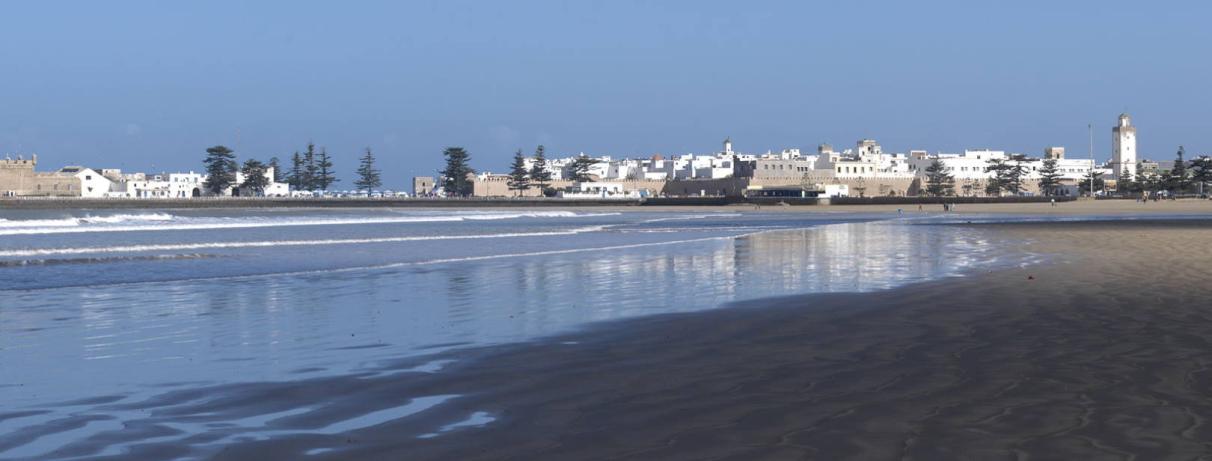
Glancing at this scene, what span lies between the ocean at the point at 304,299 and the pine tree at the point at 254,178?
350 ft

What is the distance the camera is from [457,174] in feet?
484

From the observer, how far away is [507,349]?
10148 mm

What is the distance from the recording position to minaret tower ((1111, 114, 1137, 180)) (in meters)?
167

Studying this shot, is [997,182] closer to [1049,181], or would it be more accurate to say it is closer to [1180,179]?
[1049,181]

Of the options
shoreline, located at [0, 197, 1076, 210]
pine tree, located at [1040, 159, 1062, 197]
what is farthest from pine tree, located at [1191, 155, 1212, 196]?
shoreline, located at [0, 197, 1076, 210]

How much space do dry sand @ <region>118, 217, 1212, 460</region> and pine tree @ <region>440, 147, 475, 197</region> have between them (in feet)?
444

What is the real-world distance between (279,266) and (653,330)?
503 inches

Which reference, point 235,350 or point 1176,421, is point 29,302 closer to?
point 235,350

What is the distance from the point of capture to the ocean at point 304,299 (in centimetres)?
811

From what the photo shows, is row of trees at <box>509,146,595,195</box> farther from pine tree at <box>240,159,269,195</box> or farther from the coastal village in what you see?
pine tree at <box>240,159,269,195</box>

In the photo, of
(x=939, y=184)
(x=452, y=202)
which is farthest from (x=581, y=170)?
(x=939, y=184)

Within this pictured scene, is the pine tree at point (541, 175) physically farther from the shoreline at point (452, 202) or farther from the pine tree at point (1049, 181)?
the pine tree at point (1049, 181)

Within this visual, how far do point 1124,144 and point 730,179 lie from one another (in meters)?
67.1

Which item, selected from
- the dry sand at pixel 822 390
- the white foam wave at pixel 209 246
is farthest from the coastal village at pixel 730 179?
the dry sand at pixel 822 390
